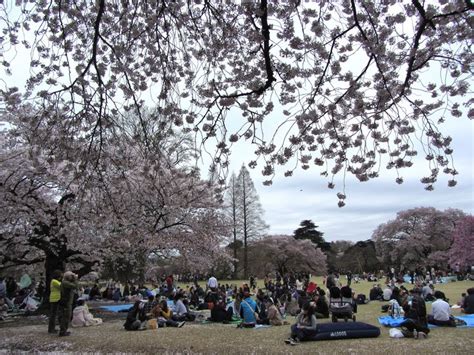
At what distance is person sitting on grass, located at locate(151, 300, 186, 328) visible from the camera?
1081 centimetres

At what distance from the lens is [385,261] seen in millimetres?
52406

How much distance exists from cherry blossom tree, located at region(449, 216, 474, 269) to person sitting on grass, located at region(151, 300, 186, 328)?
1206 inches

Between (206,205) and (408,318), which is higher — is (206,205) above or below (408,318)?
above

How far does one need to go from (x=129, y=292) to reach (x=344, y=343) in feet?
56.2

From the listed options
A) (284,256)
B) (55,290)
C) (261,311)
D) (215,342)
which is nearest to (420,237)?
(284,256)

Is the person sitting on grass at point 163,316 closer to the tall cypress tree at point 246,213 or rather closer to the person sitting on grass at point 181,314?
the person sitting on grass at point 181,314

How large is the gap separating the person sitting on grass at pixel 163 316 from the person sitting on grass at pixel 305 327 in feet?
12.7

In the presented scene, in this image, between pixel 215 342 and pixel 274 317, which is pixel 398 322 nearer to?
pixel 274 317

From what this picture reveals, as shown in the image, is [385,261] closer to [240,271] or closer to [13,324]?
[240,271]

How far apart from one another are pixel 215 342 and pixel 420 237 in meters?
45.6

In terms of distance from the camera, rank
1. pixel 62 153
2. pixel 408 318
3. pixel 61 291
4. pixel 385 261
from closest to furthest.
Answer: pixel 62 153 → pixel 408 318 → pixel 61 291 → pixel 385 261

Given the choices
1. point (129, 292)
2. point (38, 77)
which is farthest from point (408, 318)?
point (129, 292)

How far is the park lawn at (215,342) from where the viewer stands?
709cm

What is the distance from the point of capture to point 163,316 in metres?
11.2
